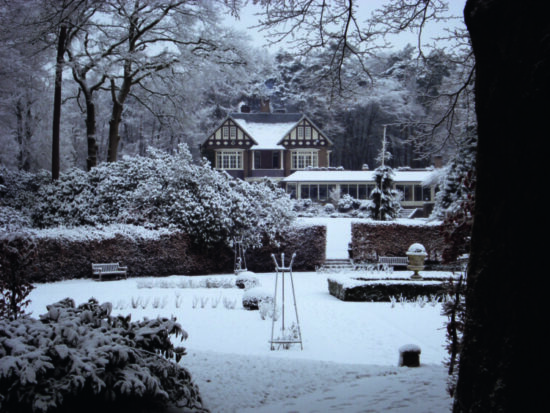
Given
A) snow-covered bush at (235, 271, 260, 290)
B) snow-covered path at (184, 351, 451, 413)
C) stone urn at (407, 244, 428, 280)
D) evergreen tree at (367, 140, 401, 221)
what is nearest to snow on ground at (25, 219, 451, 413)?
snow-covered path at (184, 351, 451, 413)

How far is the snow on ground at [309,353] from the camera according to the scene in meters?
4.98

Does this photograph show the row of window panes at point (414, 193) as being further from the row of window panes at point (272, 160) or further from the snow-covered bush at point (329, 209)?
the row of window panes at point (272, 160)

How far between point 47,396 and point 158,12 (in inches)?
843

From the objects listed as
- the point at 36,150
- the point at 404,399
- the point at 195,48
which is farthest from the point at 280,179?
the point at 404,399

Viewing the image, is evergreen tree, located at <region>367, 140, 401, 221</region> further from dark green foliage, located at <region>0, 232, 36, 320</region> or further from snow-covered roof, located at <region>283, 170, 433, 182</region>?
dark green foliage, located at <region>0, 232, 36, 320</region>

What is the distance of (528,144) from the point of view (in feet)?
9.11

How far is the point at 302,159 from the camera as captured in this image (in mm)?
48594

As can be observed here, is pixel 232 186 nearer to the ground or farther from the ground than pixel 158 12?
nearer to the ground

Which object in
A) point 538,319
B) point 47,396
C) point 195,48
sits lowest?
point 47,396

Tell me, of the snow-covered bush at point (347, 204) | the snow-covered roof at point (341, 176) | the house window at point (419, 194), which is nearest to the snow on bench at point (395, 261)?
the snow-covered bush at point (347, 204)

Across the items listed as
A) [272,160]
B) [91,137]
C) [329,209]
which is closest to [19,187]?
[91,137]

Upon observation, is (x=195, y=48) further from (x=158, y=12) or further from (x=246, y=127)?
(x=246, y=127)

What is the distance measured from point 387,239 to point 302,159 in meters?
27.4

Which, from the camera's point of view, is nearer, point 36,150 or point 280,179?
point 36,150
